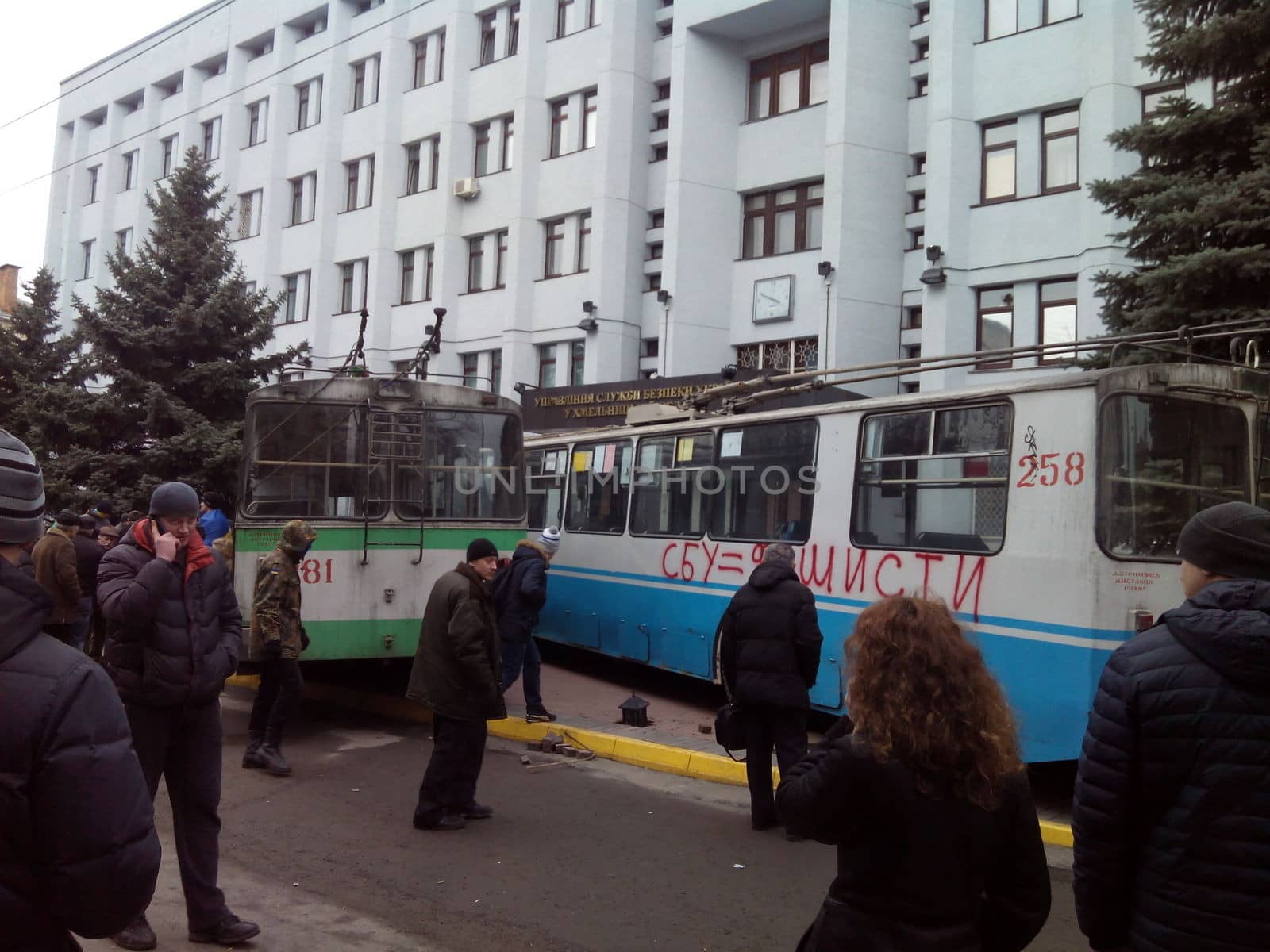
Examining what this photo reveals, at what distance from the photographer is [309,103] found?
35.8 m

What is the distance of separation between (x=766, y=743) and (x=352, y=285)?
2887 centimetres

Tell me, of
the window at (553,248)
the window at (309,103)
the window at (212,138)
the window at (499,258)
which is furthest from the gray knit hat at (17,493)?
the window at (212,138)

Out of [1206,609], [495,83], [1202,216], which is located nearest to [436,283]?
[495,83]

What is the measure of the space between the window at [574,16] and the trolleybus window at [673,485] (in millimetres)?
18744

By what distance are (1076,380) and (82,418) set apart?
16.5 m

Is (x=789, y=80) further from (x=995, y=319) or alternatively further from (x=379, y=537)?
(x=379, y=537)

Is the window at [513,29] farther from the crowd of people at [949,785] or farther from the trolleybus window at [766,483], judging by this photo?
the crowd of people at [949,785]

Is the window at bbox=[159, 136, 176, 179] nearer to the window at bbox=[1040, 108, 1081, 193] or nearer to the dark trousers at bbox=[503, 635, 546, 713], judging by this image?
the window at bbox=[1040, 108, 1081, 193]

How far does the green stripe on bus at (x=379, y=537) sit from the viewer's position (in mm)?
10469

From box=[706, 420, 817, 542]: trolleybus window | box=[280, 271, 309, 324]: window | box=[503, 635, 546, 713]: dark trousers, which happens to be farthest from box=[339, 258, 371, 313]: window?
box=[503, 635, 546, 713]: dark trousers

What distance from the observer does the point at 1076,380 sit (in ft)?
27.1

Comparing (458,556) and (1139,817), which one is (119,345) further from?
(1139,817)

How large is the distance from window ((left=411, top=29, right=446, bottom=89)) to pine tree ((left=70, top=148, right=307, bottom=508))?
41.7 feet

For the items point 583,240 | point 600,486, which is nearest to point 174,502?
point 600,486
